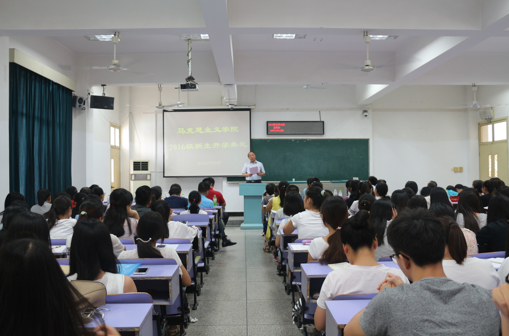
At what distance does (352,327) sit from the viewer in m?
1.16

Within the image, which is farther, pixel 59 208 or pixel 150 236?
pixel 59 208

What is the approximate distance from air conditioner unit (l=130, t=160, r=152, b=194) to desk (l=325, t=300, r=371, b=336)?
27.1 feet

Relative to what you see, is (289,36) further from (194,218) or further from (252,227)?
(252,227)

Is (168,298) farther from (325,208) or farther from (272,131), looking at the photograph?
(272,131)

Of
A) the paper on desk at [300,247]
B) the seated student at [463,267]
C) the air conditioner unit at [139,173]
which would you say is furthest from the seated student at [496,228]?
the air conditioner unit at [139,173]

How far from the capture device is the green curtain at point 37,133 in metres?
5.10

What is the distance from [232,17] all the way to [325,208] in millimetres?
2850

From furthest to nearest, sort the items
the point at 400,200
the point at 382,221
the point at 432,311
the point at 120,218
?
1. the point at 400,200
2. the point at 120,218
3. the point at 382,221
4. the point at 432,311

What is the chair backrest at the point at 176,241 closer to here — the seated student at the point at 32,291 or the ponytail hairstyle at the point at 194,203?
the ponytail hairstyle at the point at 194,203

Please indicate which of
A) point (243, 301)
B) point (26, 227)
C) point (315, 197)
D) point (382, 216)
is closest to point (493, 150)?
point (315, 197)

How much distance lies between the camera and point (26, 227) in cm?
199

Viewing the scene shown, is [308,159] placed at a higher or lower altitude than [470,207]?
higher

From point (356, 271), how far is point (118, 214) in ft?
7.42

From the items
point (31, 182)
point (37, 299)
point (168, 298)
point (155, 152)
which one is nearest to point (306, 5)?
point (168, 298)
